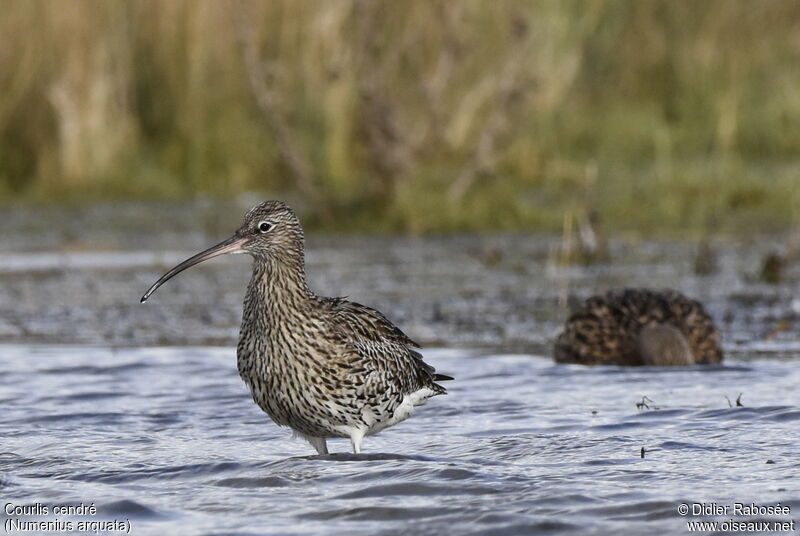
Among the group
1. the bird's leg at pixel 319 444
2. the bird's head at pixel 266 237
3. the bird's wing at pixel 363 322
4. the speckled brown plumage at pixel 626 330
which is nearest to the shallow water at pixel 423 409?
the bird's leg at pixel 319 444

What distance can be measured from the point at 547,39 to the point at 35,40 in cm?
586

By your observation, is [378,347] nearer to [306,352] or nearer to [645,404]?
[306,352]

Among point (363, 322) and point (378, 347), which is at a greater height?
point (363, 322)

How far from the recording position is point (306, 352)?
22.3 feet

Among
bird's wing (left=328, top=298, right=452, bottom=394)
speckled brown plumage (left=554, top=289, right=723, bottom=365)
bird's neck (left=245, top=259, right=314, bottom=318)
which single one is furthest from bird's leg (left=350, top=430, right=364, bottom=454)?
speckled brown plumage (left=554, top=289, right=723, bottom=365)

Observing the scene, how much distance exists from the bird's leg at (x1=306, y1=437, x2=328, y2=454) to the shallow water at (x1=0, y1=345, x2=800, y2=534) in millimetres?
108

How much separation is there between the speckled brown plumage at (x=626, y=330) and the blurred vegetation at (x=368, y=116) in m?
5.66

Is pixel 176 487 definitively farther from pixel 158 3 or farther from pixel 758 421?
pixel 158 3

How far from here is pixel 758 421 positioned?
7.42 metres

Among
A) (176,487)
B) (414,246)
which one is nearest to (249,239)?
(176,487)

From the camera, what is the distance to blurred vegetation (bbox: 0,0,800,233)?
16.1 m

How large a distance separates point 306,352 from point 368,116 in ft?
28.4

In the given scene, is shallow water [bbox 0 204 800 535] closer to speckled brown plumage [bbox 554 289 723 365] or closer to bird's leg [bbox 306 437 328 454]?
bird's leg [bbox 306 437 328 454]

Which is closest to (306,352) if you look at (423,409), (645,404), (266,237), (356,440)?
(356,440)
